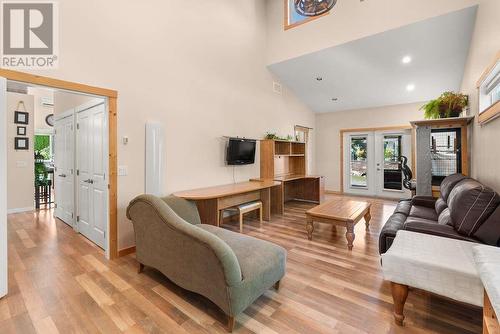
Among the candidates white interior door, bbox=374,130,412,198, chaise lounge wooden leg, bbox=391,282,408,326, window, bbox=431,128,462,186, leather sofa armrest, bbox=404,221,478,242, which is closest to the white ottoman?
chaise lounge wooden leg, bbox=391,282,408,326

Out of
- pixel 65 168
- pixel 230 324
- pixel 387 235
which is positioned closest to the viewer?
pixel 230 324

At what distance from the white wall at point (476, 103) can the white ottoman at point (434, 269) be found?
3.87 ft

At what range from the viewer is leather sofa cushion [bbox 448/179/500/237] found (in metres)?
1.91

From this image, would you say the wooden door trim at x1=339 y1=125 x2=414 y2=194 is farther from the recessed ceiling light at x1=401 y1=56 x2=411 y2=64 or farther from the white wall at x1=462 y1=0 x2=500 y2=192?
the white wall at x1=462 y1=0 x2=500 y2=192

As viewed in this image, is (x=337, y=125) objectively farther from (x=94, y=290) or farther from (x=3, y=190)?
(x=3, y=190)

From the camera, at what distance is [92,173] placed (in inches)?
135

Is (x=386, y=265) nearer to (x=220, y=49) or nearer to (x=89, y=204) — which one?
(x=89, y=204)

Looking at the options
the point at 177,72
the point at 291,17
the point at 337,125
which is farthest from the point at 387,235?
the point at 337,125

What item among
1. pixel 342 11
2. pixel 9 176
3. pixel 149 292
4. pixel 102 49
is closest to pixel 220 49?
pixel 102 49

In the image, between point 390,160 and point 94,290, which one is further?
point 390,160

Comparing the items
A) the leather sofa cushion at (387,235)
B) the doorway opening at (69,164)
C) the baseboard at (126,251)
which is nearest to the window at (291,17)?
the doorway opening at (69,164)

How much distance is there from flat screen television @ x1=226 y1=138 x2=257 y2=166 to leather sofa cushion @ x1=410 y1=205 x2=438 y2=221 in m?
2.90

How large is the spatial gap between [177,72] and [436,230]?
380 centimetres

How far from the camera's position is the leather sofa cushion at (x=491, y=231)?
5.84ft
